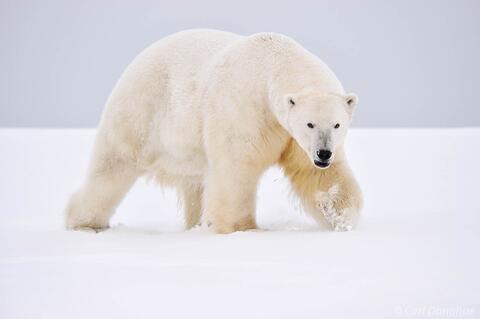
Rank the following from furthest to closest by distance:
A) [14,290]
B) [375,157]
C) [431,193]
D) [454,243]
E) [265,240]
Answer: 1. [375,157]
2. [431,193]
3. [265,240]
4. [454,243]
5. [14,290]

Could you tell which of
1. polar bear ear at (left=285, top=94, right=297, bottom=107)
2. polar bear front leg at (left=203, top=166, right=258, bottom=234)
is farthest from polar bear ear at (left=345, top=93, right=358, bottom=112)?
polar bear front leg at (left=203, top=166, right=258, bottom=234)

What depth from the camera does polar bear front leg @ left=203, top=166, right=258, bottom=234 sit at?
459 cm

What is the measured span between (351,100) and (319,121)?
1.12 feet

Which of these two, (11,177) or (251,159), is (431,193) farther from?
(11,177)

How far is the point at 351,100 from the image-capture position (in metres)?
4.38

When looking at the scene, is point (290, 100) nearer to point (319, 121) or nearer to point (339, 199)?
point (319, 121)

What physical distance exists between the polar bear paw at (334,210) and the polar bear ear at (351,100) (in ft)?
1.76

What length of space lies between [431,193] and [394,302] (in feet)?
13.7

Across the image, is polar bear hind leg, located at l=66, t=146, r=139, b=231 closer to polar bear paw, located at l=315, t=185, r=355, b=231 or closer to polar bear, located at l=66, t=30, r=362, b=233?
polar bear, located at l=66, t=30, r=362, b=233

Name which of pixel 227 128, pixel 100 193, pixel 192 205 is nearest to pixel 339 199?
pixel 227 128

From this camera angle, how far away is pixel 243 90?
4656 mm

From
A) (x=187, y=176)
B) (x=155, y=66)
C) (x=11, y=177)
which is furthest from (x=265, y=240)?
(x=11, y=177)

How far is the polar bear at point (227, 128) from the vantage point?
4.40 metres

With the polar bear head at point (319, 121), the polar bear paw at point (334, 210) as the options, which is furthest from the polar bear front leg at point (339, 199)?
the polar bear head at point (319, 121)
